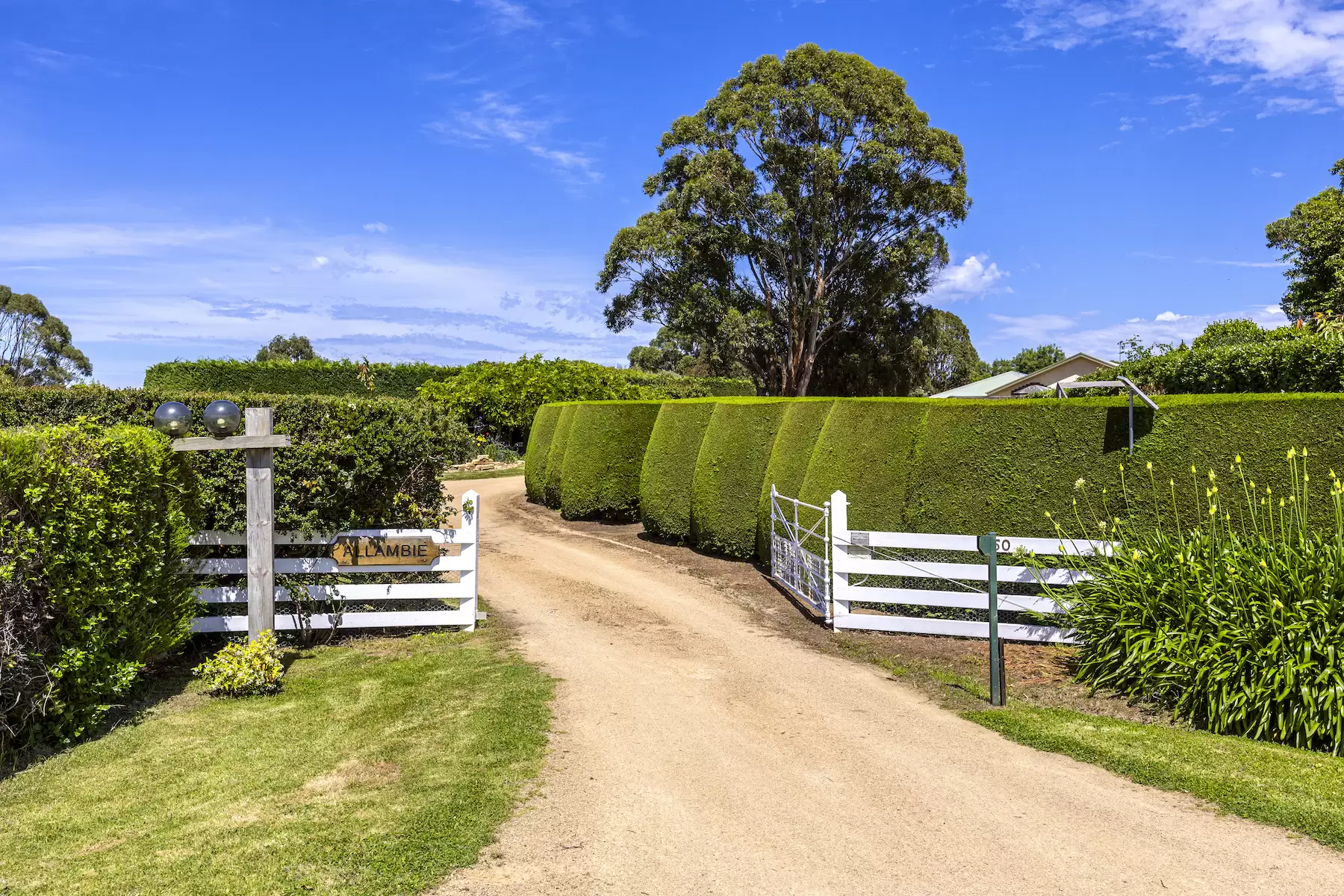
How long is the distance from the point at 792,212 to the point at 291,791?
98.3 feet

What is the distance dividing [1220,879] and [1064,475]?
5737 mm

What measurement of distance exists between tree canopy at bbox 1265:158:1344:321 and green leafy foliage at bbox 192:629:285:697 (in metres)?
25.0

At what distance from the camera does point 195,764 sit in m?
6.07

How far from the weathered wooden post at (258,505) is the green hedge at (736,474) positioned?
298 inches

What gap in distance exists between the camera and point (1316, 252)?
2612 cm

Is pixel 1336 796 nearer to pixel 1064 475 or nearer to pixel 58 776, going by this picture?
pixel 1064 475

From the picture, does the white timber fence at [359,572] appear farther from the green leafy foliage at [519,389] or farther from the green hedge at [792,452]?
the green leafy foliage at [519,389]

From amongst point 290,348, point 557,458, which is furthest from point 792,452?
point 290,348

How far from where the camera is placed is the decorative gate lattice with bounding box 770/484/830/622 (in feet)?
34.4

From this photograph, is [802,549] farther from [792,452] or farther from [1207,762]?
[1207,762]

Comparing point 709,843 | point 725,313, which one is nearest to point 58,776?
point 709,843

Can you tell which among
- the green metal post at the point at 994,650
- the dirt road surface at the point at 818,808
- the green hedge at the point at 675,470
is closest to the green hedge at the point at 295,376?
the green hedge at the point at 675,470

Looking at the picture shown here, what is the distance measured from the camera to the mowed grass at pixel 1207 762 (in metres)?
5.17

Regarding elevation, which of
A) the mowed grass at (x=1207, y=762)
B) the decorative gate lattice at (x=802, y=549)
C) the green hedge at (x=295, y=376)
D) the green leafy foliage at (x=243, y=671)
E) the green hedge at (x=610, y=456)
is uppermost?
the green hedge at (x=295, y=376)
